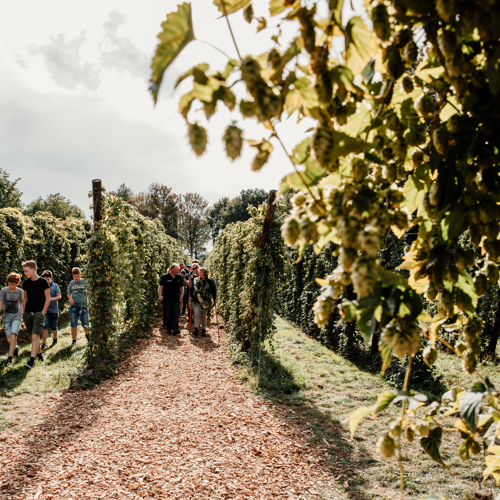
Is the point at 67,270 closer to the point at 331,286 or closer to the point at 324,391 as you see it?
the point at 324,391

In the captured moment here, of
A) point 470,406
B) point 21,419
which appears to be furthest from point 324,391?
point 470,406

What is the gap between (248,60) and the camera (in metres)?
0.60

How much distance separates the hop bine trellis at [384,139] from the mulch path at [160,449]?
292 cm

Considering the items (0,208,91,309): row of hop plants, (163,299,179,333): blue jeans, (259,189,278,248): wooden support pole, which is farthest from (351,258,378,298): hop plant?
(163,299,179,333): blue jeans

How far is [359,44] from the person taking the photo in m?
0.75

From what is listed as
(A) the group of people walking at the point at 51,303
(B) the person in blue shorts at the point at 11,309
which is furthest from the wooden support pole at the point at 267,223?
(B) the person in blue shorts at the point at 11,309

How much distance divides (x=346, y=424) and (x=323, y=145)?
482 cm

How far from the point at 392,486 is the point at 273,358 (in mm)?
4007

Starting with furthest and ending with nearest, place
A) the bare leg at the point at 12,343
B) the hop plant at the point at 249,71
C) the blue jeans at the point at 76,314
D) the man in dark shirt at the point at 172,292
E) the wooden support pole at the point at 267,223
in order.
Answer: the man in dark shirt at the point at 172,292 → the blue jeans at the point at 76,314 → the bare leg at the point at 12,343 → the wooden support pole at the point at 267,223 → the hop plant at the point at 249,71

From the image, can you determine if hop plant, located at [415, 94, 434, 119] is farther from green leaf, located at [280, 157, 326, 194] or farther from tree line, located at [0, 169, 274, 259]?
tree line, located at [0, 169, 274, 259]

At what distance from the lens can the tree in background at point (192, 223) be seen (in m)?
43.5

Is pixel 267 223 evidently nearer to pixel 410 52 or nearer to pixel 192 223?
pixel 410 52

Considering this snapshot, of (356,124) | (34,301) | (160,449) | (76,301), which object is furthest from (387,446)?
(76,301)

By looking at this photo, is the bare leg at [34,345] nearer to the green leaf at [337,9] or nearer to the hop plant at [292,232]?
the hop plant at [292,232]
